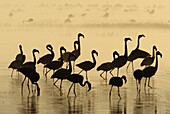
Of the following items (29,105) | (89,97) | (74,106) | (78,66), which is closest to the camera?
(74,106)

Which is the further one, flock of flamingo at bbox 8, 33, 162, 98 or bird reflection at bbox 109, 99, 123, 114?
flock of flamingo at bbox 8, 33, 162, 98

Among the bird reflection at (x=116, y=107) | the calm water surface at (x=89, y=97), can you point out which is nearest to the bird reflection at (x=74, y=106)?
the calm water surface at (x=89, y=97)

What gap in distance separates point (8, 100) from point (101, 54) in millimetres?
12213

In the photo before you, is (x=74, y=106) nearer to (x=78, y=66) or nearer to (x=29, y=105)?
(x=29, y=105)

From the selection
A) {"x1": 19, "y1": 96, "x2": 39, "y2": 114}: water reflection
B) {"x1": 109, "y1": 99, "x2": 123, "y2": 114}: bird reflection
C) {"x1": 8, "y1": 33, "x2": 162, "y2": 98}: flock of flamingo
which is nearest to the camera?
{"x1": 19, "y1": 96, "x2": 39, "y2": 114}: water reflection

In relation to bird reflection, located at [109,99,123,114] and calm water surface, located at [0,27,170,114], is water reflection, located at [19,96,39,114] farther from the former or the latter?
bird reflection, located at [109,99,123,114]

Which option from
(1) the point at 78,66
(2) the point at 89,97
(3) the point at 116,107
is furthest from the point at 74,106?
(1) the point at 78,66

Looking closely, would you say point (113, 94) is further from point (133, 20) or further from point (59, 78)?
point (133, 20)

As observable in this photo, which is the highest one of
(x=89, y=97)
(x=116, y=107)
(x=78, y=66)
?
(x=78, y=66)

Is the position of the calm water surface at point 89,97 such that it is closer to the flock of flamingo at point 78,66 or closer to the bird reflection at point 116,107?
the bird reflection at point 116,107

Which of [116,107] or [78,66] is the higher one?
[78,66]

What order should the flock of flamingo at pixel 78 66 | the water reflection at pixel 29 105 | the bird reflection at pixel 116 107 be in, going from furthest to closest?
the flock of flamingo at pixel 78 66, the bird reflection at pixel 116 107, the water reflection at pixel 29 105

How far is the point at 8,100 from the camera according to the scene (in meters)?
19.9

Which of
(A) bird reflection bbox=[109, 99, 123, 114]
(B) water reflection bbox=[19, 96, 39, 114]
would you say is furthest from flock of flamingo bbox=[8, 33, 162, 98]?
(A) bird reflection bbox=[109, 99, 123, 114]
